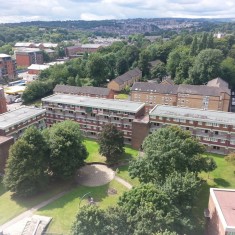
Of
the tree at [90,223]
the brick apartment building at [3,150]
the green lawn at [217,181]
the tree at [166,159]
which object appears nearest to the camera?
the tree at [90,223]

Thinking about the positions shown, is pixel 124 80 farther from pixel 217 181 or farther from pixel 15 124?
pixel 217 181

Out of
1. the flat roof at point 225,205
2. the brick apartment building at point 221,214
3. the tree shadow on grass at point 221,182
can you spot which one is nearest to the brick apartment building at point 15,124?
the brick apartment building at point 221,214

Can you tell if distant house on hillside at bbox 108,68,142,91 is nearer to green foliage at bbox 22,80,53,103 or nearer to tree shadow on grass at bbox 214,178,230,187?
green foliage at bbox 22,80,53,103

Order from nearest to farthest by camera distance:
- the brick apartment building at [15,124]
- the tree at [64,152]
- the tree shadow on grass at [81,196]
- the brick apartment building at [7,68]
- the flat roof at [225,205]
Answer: the flat roof at [225,205]
the tree shadow on grass at [81,196]
the tree at [64,152]
the brick apartment building at [15,124]
the brick apartment building at [7,68]

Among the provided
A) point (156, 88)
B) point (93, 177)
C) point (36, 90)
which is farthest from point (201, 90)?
point (36, 90)

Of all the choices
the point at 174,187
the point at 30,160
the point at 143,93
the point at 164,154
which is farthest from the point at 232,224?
the point at 143,93

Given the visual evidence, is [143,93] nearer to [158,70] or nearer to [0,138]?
[158,70]

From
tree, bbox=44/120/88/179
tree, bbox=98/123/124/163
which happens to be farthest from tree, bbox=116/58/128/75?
tree, bbox=44/120/88/179

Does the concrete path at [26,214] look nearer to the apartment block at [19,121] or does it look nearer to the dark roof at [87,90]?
the apartment block at [19,121]
